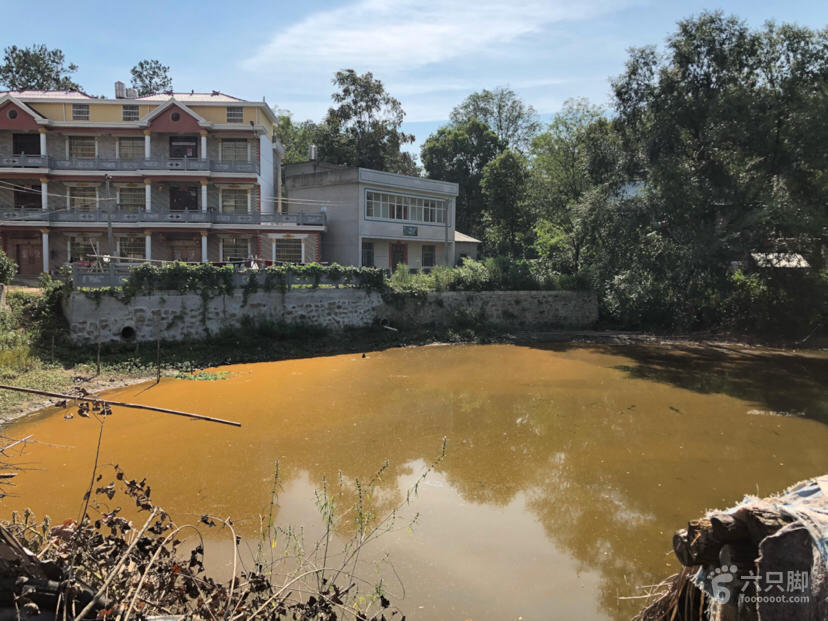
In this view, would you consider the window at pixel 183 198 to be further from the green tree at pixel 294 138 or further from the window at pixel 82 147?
the green tree at pixel 294 138

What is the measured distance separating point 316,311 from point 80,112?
19.3 meters

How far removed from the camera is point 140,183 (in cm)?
2920

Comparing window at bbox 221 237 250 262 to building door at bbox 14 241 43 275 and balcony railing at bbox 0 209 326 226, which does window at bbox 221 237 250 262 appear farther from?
building door at bbox 14 241 43 275

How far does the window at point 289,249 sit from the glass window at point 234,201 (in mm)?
3119

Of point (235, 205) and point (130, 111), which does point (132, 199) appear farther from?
point (235, 205)

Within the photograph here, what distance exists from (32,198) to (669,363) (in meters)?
31.5

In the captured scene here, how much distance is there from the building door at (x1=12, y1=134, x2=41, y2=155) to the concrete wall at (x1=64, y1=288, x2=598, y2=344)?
16553mm

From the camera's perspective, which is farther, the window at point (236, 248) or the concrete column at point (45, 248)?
the window at point (236, 248)

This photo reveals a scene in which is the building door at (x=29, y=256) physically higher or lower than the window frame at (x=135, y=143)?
lower

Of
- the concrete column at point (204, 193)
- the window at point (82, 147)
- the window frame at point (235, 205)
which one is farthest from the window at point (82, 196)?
the window frame at point (235, 205)

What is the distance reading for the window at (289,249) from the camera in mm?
29094

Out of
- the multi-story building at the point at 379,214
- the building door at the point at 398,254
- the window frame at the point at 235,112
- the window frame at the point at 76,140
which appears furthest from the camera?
the building door at the point at 398,254

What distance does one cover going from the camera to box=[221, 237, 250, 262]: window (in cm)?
2962

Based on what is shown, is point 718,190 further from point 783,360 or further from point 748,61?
point 783,360
